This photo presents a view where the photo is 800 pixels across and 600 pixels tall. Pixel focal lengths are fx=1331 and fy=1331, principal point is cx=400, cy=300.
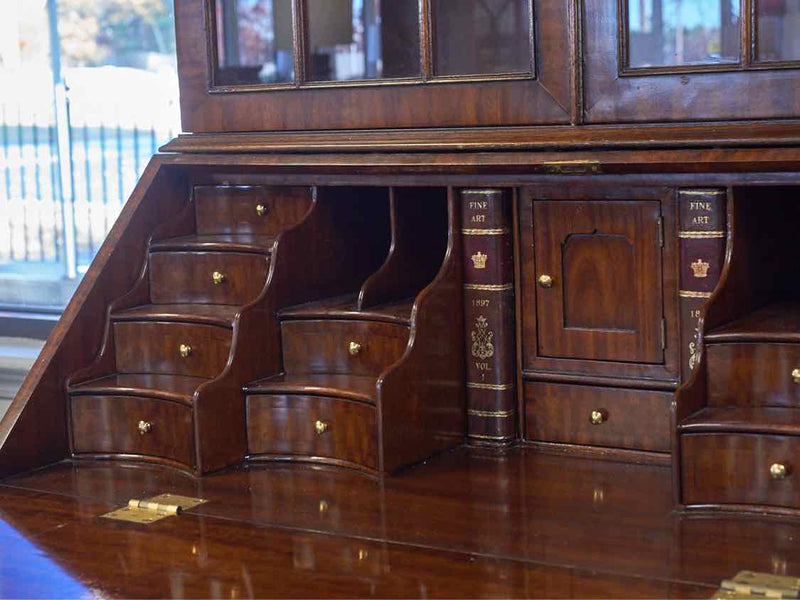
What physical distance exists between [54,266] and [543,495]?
434 cm

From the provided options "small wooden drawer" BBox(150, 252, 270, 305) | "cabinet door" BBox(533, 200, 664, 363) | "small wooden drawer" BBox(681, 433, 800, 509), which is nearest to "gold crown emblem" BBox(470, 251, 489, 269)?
"cabinet door" BBox(533, 200, 664, 363)

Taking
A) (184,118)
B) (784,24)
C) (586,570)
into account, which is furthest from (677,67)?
(184,118)

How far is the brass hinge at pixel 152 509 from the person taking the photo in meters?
3.14

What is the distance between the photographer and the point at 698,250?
3.22 meters

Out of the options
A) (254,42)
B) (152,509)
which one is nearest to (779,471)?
(152,509)

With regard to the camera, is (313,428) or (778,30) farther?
(313,428)

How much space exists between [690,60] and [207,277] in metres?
1.49

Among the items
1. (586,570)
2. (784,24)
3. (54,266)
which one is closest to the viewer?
(586,570)

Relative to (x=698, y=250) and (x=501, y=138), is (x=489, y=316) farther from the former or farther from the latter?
(x=698, y=250)

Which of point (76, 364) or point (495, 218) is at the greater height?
point (495, 218)

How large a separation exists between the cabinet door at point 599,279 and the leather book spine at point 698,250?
12 centimetres

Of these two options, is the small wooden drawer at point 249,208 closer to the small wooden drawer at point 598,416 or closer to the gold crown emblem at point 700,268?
the small wooden drawer at point 598,416

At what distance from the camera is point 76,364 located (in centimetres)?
369

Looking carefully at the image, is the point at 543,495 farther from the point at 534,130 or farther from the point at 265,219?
the point at 265,219
